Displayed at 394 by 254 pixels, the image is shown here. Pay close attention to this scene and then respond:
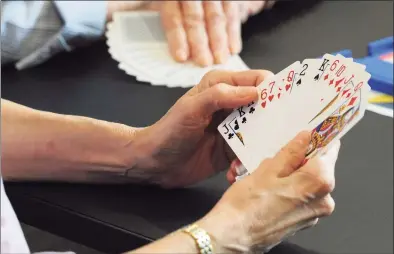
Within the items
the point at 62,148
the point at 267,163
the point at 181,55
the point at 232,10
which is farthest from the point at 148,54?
the point at 267,163

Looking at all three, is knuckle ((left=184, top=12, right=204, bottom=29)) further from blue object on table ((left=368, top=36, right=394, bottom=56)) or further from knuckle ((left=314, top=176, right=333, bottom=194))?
knuckle ((left=314, top=176, right=333, bottom=194))

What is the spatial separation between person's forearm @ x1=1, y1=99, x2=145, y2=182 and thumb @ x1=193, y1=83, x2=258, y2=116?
140 mm

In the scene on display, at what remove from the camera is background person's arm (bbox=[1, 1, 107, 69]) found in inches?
50.0

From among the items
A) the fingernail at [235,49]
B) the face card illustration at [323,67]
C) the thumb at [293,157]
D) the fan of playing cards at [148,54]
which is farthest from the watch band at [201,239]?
the fingernail at [235,49]

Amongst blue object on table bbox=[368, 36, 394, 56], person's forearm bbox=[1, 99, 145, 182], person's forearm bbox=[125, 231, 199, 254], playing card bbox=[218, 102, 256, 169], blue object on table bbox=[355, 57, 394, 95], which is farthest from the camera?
blue object on table bbox=[368, 36, 394, 56]

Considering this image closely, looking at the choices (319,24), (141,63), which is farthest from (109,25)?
(319,24)

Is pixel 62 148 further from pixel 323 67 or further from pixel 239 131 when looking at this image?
pixel 323 67

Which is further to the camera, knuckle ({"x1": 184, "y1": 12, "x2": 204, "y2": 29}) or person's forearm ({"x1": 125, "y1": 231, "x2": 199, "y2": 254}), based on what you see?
knuckle ({"x1": 184, "y1": 12, "x2": 204, "y2": 29})

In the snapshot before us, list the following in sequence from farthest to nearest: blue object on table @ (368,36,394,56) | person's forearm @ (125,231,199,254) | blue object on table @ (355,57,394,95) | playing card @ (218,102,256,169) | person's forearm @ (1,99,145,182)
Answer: blue object on table @ (368,36,394,56)
blue object on table @ (355,57,394,95)
person's forearm @ (1,99,145,182)
playing card @ (218,102,256,169)
person's forearm @ (125,231,199,254)

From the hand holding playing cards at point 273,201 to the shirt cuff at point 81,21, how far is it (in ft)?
2.06

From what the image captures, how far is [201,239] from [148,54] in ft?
1.99

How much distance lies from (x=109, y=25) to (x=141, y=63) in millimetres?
164

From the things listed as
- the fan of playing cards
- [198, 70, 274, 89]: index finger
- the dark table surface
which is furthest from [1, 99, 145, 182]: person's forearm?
the fan of playing cards

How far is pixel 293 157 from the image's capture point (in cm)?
80
